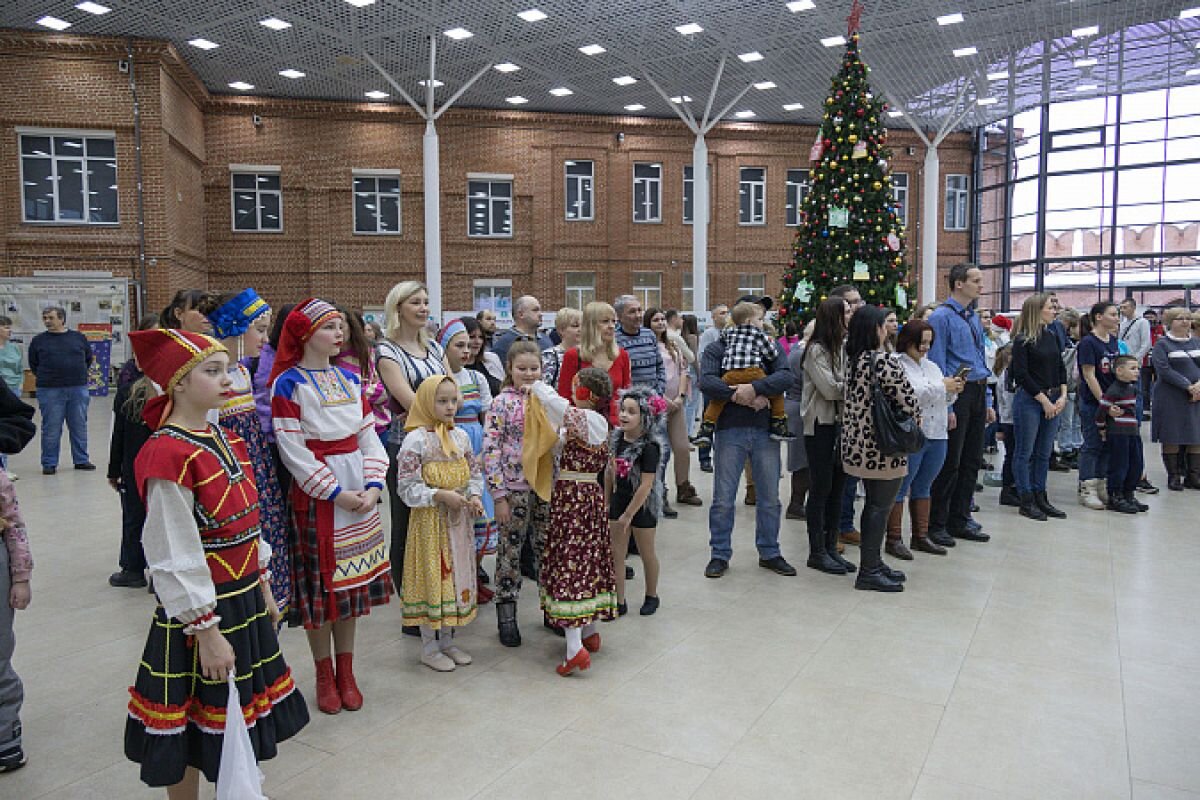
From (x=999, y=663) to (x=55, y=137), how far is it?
737 inches

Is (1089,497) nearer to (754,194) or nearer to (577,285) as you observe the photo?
(577,285)

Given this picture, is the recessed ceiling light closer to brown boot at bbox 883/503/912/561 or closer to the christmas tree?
the christmas tree

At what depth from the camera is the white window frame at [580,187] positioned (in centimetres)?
2172

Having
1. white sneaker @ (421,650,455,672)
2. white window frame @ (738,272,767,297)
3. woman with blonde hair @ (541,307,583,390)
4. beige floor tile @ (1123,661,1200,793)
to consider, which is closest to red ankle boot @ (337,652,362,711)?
white sneaker @ (421,650,455,672)

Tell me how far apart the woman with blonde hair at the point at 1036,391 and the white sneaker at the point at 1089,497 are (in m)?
0.54

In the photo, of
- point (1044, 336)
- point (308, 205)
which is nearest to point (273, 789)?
point (1044, 336)

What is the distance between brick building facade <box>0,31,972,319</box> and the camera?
15938mm

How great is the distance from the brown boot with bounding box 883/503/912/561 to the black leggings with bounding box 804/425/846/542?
2.01 ft

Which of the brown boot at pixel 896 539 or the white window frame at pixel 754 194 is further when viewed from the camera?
the white window frame at pixel 754 194

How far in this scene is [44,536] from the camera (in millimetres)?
6137

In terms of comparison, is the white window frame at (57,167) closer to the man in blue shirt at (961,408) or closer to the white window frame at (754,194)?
the white window frame at (754,194)

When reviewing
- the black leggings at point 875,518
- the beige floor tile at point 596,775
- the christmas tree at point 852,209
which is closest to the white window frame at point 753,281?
the christmas tree at point 852,209

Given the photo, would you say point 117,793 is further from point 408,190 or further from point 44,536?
point 408,190

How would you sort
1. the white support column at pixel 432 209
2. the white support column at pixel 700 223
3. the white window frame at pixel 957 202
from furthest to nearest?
the white window frame at pixel 957 202 < the white support column at pixel 700 223 < the white support column at pixel 432 209
